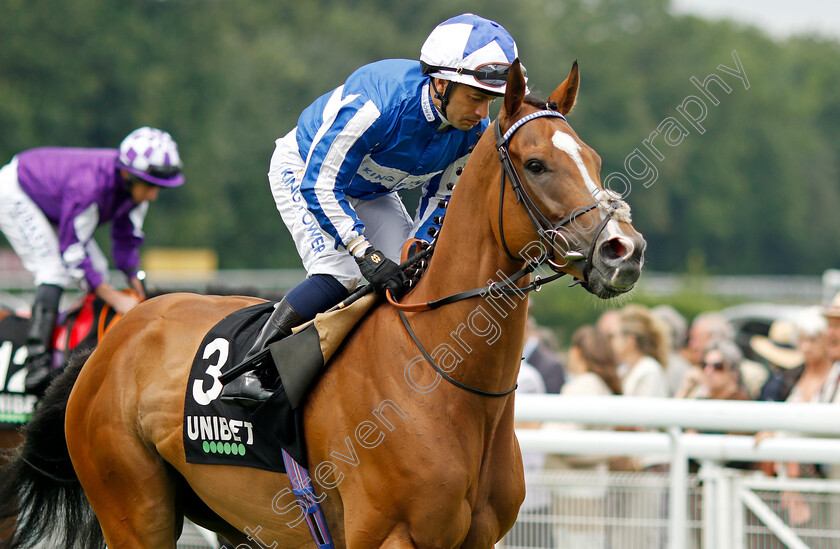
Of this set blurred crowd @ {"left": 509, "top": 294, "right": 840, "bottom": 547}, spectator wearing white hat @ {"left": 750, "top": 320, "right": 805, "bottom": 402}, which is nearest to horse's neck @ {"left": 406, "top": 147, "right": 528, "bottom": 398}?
blurred crowd @ {"left": 509, "top": 294, "right": 840, "bottom": 547}

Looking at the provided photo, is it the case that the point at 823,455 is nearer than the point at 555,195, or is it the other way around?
the point at 555,195

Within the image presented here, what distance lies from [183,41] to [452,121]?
114 ft

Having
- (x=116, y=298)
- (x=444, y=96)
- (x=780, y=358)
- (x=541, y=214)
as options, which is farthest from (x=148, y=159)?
(x=780, y=358)

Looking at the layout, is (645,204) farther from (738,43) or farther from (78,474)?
(78,474)

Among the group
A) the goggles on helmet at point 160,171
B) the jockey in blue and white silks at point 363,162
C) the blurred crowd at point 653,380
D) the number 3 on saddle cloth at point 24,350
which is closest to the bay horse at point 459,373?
the jockey in blue and white silks at point 363,162

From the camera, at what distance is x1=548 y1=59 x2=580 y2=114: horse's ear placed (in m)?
3.32

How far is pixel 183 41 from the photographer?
36375 mm

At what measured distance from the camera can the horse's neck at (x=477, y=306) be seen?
3.27 m

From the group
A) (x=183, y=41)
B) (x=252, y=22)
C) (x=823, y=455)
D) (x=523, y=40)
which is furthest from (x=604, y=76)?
(x=823, y=455)

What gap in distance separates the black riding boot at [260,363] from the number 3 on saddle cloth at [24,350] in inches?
100

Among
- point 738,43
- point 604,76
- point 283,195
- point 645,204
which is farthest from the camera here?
point 738,43

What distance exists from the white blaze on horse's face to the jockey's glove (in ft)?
2.48

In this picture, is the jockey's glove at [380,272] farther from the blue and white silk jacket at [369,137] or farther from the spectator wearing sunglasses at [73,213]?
the spectator wearing sunglasses at [73,213]

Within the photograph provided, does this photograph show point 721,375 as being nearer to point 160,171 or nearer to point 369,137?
point 369,137
